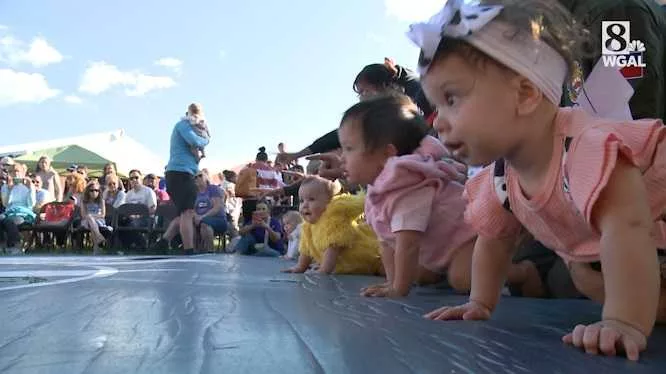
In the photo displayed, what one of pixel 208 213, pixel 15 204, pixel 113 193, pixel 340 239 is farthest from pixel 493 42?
pixel 15 204

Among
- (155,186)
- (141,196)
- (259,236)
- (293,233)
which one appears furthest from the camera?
(155,186)

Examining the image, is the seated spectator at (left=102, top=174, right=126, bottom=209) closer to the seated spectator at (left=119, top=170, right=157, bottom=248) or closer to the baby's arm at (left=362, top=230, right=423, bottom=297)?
the seated spectator at (left=119, top=170, right=157, bottom=248)

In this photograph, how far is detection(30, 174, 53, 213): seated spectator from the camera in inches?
339

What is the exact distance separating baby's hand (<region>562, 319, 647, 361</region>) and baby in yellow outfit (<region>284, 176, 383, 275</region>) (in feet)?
7.37

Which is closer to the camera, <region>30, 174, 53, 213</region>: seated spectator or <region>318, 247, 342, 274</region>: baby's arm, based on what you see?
<region>318, 247, 342, 274</region>: baby's arm

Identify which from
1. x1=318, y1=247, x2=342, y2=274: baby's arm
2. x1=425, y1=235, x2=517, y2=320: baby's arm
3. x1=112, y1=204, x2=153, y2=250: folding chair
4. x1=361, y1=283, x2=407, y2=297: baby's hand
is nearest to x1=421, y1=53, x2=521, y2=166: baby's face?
x1=425, y1=235, x2=517, y2=320: baby's arm

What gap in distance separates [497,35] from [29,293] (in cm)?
131

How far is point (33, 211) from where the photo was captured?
847 centimetres

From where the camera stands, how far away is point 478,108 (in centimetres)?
115

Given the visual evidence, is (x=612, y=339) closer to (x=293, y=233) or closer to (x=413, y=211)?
(x=413, y=211)

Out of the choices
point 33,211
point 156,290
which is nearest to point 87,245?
point 33,211

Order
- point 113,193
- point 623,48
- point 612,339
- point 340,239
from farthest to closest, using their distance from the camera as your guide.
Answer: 1. point 113,193
2. point 340,239
3. point 623,48
4. point 612,339

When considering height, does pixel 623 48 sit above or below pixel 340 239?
above

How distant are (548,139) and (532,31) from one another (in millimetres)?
187
